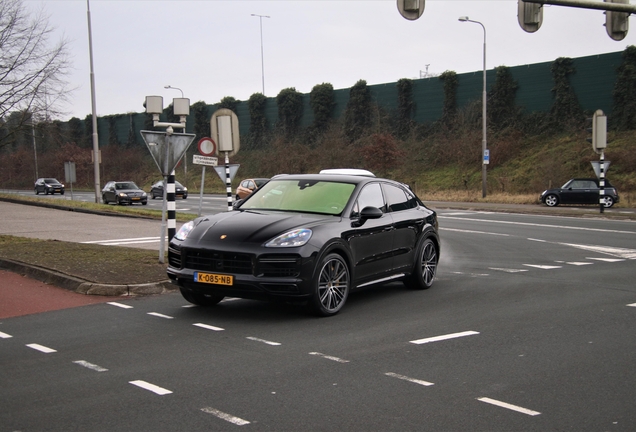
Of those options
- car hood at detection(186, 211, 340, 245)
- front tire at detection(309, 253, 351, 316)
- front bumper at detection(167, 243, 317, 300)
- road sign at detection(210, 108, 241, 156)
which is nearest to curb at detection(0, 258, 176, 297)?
car hood at detection(186, 211, 340, 245)

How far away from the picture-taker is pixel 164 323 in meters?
7.68

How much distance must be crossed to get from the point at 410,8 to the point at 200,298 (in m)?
6.77

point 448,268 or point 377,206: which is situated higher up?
point 377,206

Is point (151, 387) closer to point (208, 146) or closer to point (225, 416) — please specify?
point (225, 416)

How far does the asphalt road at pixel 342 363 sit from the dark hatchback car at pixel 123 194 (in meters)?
31.2

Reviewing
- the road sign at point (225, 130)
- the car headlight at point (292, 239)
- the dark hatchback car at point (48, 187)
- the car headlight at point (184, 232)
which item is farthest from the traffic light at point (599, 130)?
the dark hatchback car at point (48, 187)

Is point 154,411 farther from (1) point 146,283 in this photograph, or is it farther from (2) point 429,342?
(1) point 146,283

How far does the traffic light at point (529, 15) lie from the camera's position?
12.9 meters

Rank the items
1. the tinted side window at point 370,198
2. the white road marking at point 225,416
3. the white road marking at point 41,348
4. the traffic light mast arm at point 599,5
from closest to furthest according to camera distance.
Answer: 1. the white road marking at point 225,416
2. the white road marking at point 41,348
3. the tinted side window at point 370,198
4. the traffic light mast arm at point 599,5

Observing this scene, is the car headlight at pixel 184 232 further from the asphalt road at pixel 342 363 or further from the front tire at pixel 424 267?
the front tire at pixel 424 267

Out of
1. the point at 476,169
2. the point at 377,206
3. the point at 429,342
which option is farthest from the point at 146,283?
the point at 476,169

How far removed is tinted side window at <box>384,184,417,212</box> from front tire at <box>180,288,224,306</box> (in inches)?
109

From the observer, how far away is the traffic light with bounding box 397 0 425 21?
12273 mm

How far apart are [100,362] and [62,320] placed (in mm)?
2123
